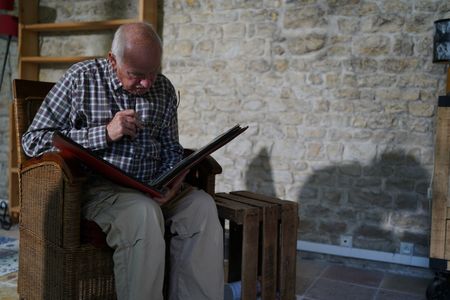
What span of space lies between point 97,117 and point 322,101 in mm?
1779

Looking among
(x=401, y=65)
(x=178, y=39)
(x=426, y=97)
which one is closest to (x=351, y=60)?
(x=401, y=65)

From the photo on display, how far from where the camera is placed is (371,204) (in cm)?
330

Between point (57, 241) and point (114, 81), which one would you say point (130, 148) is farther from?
point (57, 241)

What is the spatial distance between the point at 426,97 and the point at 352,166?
647 millimetres

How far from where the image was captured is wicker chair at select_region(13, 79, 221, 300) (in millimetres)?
1903

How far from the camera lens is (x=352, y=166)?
3.34 metres

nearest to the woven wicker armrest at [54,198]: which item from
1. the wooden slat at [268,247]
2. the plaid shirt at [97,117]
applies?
the plaid shirt at [97,117]

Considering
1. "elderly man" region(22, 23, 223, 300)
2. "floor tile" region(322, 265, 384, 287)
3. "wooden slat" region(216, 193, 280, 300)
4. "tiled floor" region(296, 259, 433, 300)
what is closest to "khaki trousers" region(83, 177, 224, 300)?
"elderly man" region(22, 23, 223, 300)

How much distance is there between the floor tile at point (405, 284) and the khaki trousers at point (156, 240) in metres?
1.41

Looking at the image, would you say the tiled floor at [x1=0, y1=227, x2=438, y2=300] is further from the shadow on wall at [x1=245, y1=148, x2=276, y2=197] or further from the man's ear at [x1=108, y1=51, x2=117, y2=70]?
the man's ear at [x1=108, y1=51, x2=117, y2=70]

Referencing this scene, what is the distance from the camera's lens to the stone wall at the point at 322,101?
3.17 metres

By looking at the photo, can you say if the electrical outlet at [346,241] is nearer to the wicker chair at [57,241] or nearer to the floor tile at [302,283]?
the floor tile at [302,283]

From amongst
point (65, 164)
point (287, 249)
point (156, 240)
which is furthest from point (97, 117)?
point (287, 249)

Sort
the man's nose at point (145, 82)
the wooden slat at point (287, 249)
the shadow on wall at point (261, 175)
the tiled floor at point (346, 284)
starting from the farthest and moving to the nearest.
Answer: the shadow on wall at point (261, 175), the tiled floor at point (346, 284), the wooden slat at point (287, 249), the man's nose at point (145, 82)
